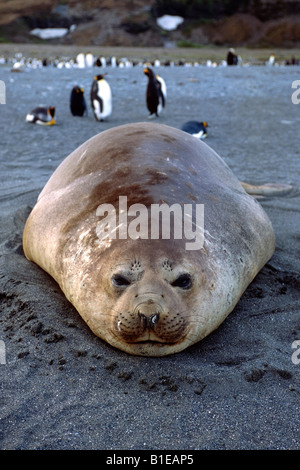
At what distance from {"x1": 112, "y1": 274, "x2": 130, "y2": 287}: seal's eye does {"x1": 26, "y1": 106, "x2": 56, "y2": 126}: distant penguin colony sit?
863cm

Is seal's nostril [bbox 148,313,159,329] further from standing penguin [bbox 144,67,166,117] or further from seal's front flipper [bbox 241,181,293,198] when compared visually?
standing penguin [bbox 144,67,166,117]

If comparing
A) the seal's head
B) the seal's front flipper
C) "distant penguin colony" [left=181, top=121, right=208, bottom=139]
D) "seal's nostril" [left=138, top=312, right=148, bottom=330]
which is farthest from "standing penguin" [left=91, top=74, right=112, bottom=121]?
"seal's nostril" [left=138, top=312, right=148, bottom=330]

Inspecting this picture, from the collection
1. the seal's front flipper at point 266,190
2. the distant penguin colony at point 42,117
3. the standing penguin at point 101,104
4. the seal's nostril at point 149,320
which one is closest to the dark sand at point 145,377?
the seal's nostril at point 149,320

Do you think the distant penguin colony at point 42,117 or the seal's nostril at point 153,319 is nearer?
the seal's nostril at point 153,319

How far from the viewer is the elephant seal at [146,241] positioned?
2625 millimetres

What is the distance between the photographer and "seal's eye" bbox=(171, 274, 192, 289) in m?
2.65

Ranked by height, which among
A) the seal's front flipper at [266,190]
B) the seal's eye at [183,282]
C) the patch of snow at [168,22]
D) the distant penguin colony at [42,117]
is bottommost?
the patch of snow at [168,22]

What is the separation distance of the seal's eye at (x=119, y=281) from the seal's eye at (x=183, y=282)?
223 mm

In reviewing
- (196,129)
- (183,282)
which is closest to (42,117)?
(196,129)

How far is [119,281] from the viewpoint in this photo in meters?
2.66

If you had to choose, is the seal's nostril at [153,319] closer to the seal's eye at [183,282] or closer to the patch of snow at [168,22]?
the seal's eye at [183,282]

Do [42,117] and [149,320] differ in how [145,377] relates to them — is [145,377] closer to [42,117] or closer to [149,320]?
[149,320]
